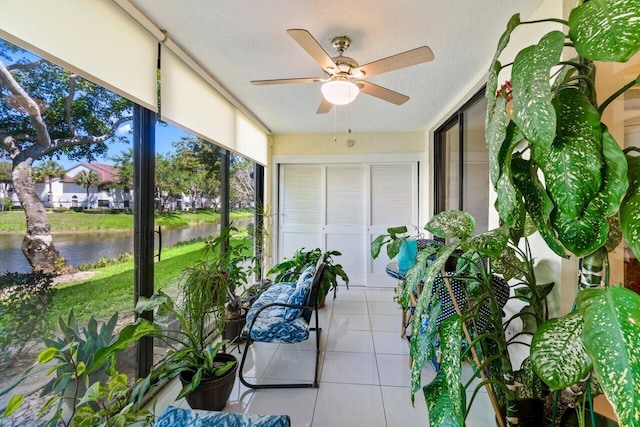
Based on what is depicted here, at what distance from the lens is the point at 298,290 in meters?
2.19

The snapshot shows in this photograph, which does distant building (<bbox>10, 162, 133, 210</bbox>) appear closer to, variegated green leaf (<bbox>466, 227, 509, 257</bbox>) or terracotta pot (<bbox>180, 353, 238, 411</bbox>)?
terracotta pot (<bbox>180, 353, 238, 411</bbox>)

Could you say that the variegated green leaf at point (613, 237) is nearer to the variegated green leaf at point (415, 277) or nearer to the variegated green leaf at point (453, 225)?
the variegated green leaf at point (453, 225)

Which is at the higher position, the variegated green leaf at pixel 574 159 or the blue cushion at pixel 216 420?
the variegated green leaf at pixel 574 159

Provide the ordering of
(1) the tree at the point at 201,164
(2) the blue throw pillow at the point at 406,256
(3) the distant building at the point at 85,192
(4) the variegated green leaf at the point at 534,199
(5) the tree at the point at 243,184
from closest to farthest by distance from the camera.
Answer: (4) the variegated green leaf at the point at 534,199
(3) the distant building at the point at 85,192
(1) the tree at the point at 201,164
(2) the blue throw pillow at the point at 406,256
(5) the tree at the point at 243,184

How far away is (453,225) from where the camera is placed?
1125 millimetres

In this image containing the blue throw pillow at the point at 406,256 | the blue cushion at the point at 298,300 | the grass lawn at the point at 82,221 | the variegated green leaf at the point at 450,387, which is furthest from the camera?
the blue throw pillow at the point at 406,256

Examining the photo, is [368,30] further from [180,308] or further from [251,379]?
[251,379]

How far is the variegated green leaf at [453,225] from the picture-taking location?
3.58 ft

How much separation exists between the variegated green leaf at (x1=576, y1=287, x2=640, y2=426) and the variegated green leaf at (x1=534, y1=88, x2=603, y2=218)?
206 millimetres

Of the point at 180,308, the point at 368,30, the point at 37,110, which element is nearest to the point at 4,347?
the point at 180,308

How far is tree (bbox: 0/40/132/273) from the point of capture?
1176 millimetres

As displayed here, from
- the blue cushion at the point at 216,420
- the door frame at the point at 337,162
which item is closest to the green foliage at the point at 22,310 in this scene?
the blue cushion at the point at 216,420

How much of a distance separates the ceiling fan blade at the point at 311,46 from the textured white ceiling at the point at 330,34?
0.83 feet

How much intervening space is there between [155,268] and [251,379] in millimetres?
1152
